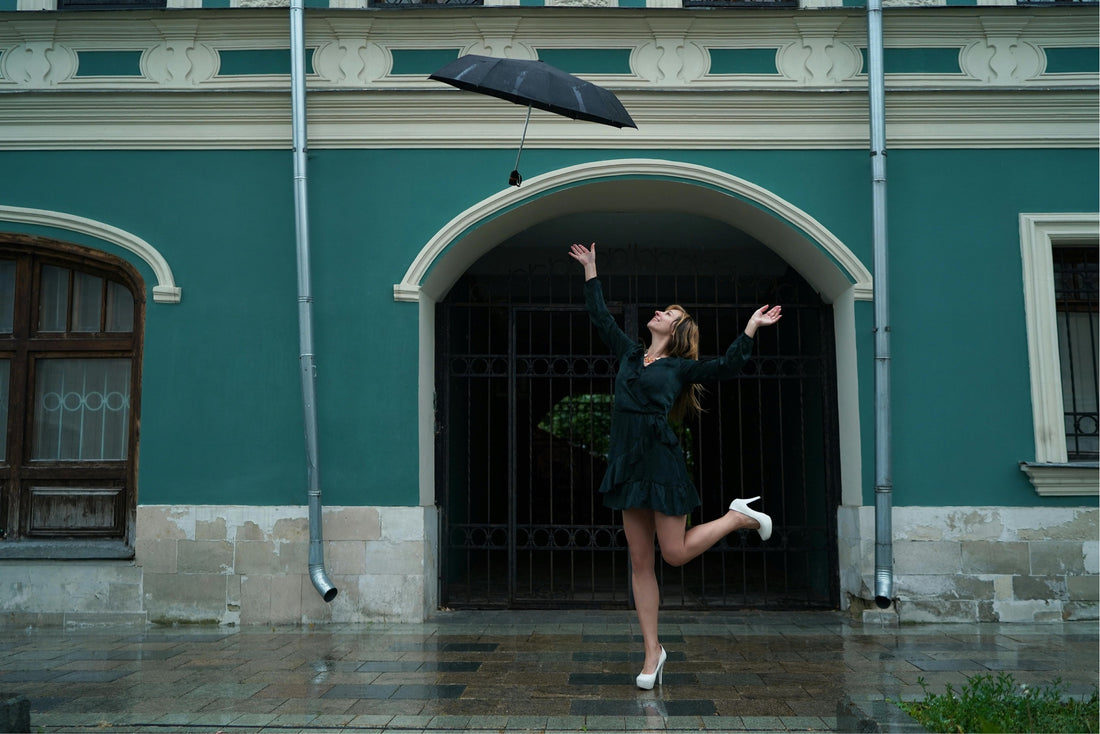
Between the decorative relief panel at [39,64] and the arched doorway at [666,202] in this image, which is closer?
the arched doorway at [666,202]

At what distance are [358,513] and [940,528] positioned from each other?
4.07m

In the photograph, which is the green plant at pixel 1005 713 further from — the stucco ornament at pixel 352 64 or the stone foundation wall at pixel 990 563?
the stucco ornament at pixel 352 64

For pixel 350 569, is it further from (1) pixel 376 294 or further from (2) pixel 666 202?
(2) pixel 666 202

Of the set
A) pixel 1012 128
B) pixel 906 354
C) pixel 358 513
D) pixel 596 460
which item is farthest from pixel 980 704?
pixel 596 460

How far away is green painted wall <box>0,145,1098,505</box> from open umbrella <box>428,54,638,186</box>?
A: 163cm

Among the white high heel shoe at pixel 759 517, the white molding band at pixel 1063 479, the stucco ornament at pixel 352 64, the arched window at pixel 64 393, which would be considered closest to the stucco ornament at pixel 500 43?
the stucco ornament at pixel 352 64

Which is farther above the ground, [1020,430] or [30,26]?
[30,26]

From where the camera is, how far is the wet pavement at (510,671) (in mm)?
4129

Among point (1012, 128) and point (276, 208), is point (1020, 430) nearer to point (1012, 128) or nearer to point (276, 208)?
point (1012, 128)

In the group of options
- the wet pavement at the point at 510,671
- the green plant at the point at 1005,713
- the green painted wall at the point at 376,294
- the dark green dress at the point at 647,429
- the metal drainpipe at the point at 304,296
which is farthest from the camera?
the green painted wall at the point at 376,294

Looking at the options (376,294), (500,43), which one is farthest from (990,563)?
(500,43)

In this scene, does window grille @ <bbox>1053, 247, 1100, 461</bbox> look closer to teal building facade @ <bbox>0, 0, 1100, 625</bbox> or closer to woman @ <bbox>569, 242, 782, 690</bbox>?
teal building facade @ <bbox>0, 0, 1100, 625</bbox>

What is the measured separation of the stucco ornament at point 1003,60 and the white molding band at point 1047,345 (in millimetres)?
1030

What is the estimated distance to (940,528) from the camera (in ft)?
21.6
